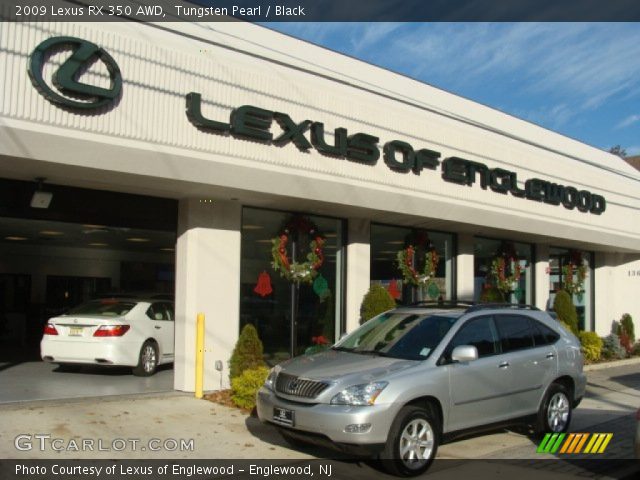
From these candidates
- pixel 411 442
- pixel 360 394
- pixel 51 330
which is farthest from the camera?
pixel 51 330

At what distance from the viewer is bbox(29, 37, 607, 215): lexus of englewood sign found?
857 cm

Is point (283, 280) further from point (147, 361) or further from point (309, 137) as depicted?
point (147, 361)

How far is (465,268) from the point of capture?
52.7ft

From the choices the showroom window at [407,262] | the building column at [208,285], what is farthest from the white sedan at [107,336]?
the showroom window at [407,262]

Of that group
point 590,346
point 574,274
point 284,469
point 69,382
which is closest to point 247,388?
point 284,469

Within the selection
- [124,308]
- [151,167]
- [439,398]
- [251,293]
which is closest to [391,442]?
[439,398]

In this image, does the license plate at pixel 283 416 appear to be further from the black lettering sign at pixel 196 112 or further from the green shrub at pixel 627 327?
the green shrub at pixel 627 327

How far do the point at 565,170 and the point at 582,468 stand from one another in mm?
12381

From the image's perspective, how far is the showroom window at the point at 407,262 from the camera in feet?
47.0

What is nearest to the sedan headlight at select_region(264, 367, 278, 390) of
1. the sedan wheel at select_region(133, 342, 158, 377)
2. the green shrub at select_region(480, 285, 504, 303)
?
the sedan wheel at select_region(133, 342, 158, 377)

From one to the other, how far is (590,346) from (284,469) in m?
12.9

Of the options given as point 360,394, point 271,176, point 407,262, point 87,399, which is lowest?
point 87,399

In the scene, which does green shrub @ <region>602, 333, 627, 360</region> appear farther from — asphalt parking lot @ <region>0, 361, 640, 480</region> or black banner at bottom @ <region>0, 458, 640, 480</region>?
black banner at bottom @ <region>0, 458, 640, 480</region>

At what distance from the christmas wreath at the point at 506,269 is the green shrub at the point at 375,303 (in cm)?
490
